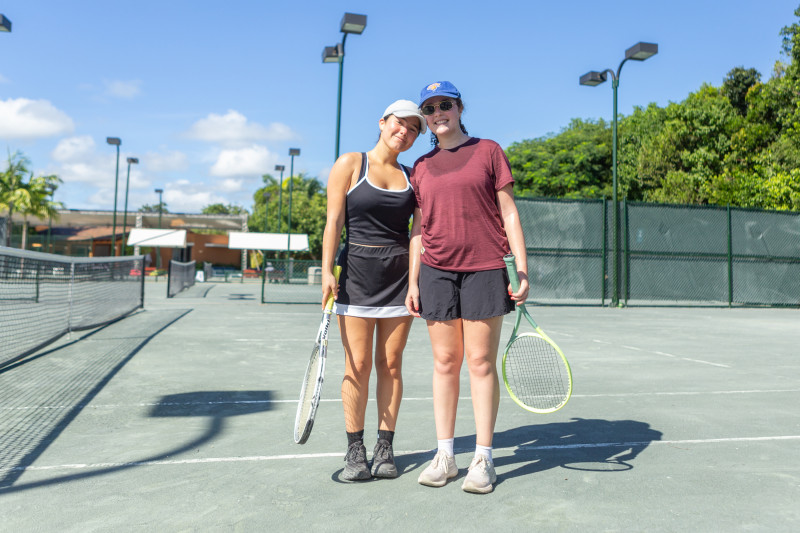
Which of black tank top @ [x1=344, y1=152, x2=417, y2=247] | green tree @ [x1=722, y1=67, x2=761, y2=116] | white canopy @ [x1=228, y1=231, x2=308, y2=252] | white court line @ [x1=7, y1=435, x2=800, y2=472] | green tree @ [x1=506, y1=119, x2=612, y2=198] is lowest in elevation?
white court line @ [x1=7, y1=435, x2=800, y2=472]

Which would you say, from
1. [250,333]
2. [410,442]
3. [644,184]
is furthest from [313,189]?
[410,442]

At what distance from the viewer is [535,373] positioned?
4.13 meters

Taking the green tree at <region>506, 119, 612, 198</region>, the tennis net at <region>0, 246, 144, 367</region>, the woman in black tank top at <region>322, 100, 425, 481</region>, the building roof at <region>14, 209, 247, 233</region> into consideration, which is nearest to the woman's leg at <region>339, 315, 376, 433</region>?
the woman in black tank top at <region>322, 100, 425, 481</region>

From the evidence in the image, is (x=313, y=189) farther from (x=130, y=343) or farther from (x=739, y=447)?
(x=739, y=447)

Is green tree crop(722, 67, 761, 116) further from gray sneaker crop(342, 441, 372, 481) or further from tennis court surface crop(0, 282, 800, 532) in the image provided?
gray sneaker crop(342, 441, 372, 481)

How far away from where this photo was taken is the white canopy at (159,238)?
4214 centimetres

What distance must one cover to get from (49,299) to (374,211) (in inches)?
387

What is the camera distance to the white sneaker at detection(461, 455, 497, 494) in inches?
121

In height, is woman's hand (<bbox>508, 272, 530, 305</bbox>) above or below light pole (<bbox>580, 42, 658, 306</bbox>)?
below

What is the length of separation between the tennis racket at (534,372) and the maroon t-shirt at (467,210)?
1.38 feet

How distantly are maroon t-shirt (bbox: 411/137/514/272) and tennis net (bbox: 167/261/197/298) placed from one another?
18.5m

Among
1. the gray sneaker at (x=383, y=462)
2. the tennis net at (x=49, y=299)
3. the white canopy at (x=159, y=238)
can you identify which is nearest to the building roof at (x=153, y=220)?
the white canopy at (x=159, y=238)

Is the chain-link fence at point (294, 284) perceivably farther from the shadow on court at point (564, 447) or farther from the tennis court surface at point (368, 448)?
the shadow on court at point (564, 447)

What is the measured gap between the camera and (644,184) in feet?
125
